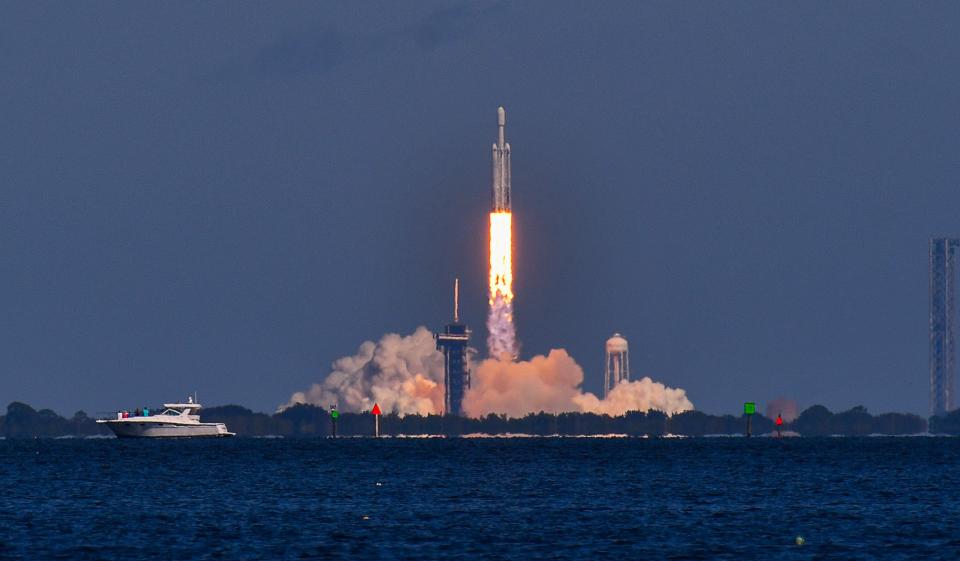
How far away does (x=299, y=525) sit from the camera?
401 feet

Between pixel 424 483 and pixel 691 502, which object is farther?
pixel 424 483

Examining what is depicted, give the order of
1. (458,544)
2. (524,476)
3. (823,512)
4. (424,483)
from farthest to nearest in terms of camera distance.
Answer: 1. (524,476)
2. (424,483)
3. (823,512)
4. (458,544)

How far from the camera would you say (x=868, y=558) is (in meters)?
104

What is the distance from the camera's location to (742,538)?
115 metres

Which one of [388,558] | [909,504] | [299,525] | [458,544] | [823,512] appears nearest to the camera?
[388,558]

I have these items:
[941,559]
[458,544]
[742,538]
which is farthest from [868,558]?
Result: [458,544]

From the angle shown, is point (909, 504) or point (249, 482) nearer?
point (909, 504)

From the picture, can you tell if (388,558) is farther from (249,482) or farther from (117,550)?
(249,482)

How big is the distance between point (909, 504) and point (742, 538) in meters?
34.8

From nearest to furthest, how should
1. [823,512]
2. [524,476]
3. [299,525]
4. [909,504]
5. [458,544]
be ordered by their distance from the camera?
[458,544] → [299,525] → [823,512] → [909,504] → [524,476]

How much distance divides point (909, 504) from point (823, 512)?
13391mm

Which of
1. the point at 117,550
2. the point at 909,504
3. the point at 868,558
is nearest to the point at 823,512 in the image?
the point at 909,504

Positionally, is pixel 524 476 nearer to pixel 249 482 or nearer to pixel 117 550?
pixel 249 482

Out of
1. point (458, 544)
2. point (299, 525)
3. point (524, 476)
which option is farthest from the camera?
point (524, 476)
